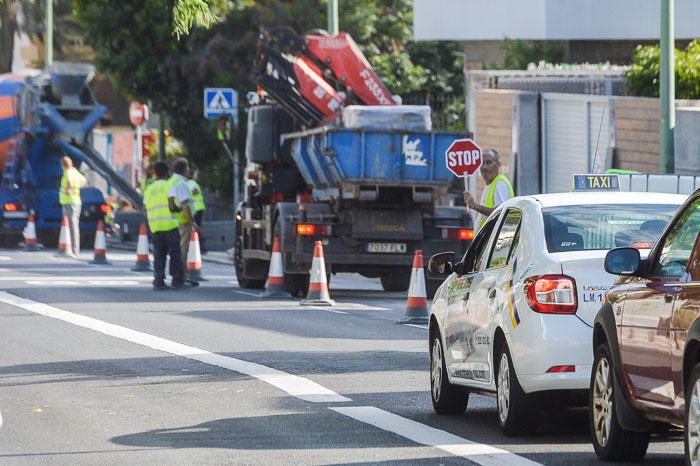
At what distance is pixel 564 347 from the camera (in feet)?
32.4

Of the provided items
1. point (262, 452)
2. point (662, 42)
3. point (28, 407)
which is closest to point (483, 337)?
point (262, 452)

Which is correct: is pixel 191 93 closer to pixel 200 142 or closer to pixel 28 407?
pixel 200 142

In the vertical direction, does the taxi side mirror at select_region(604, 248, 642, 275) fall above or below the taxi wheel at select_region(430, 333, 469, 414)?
above

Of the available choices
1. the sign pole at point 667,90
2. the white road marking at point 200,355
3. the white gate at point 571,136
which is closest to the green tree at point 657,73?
the white gate at point 571,136

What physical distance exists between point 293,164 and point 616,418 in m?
17.0

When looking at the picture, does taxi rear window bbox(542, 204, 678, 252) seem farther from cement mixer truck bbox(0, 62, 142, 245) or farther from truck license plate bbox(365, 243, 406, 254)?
cement mixer truck bbox(0, 62, 142, 245)

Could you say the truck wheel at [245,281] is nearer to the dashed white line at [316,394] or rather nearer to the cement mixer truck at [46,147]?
the dashed white line at [316,394]

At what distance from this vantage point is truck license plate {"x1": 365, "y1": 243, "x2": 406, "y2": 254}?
2344 cm

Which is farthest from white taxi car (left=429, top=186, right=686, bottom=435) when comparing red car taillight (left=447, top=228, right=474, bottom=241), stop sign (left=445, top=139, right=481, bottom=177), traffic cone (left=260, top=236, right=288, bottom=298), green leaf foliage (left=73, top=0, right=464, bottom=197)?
green leaf foliage (left=73, top=0, right=464, bottom=197)

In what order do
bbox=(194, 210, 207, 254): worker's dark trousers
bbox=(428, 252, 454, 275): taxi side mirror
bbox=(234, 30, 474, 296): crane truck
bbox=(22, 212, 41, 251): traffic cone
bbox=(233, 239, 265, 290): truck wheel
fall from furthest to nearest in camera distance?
bbox=(22, 212, 41, 251): traffic cone, bbox=(194, 210, 207, 254): worker's dark trousers, bbox=(233, 239, 265, 290): truck wheel, bbox=(234, 30, 474, 296): crane truck, bbox=(428, 252, 454, 275): taxi side mirror

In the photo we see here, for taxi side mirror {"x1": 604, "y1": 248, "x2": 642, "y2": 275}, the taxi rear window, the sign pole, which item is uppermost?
the sign pole

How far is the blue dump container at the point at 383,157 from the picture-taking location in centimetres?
2295

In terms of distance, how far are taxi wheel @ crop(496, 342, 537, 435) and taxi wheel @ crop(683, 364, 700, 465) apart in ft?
7.16

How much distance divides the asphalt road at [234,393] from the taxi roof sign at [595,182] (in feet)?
6.94
